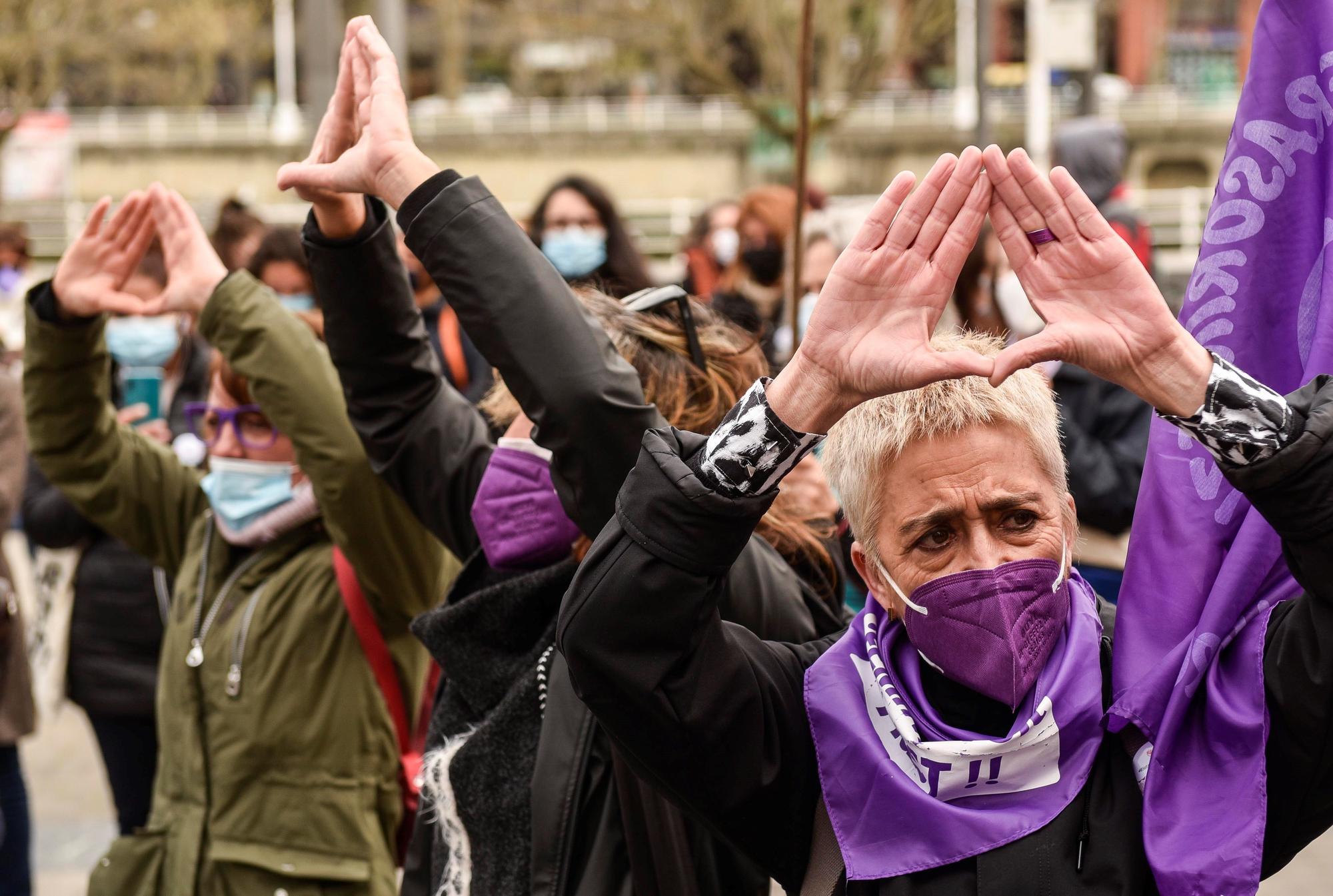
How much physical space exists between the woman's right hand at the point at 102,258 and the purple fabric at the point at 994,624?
2.14 metres

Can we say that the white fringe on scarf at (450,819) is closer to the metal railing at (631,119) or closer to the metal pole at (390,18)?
the metal pole at (390,18)

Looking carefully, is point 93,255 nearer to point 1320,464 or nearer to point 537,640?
point 537,640

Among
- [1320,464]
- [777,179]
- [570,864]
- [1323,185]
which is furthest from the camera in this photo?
[777,179]

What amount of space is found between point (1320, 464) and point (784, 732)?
2.62 ft

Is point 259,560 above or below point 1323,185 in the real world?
below

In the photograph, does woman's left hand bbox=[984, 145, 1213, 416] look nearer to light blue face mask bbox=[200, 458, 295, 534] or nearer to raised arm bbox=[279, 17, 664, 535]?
raised arm bbox=[279, 17, 664, 535]

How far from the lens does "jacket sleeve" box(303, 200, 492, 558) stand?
2949 millimetres

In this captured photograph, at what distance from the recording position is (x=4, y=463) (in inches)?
184

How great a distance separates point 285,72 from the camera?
131ft

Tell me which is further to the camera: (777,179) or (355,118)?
(777,179)

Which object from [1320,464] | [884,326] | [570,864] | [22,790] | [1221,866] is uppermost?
[884,326]

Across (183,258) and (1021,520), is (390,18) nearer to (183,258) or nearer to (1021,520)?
(183,258)

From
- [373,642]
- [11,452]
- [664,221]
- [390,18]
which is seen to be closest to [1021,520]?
[373,642]

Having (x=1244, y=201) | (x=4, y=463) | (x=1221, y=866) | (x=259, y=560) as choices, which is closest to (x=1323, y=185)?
(x=1244, y=201)
